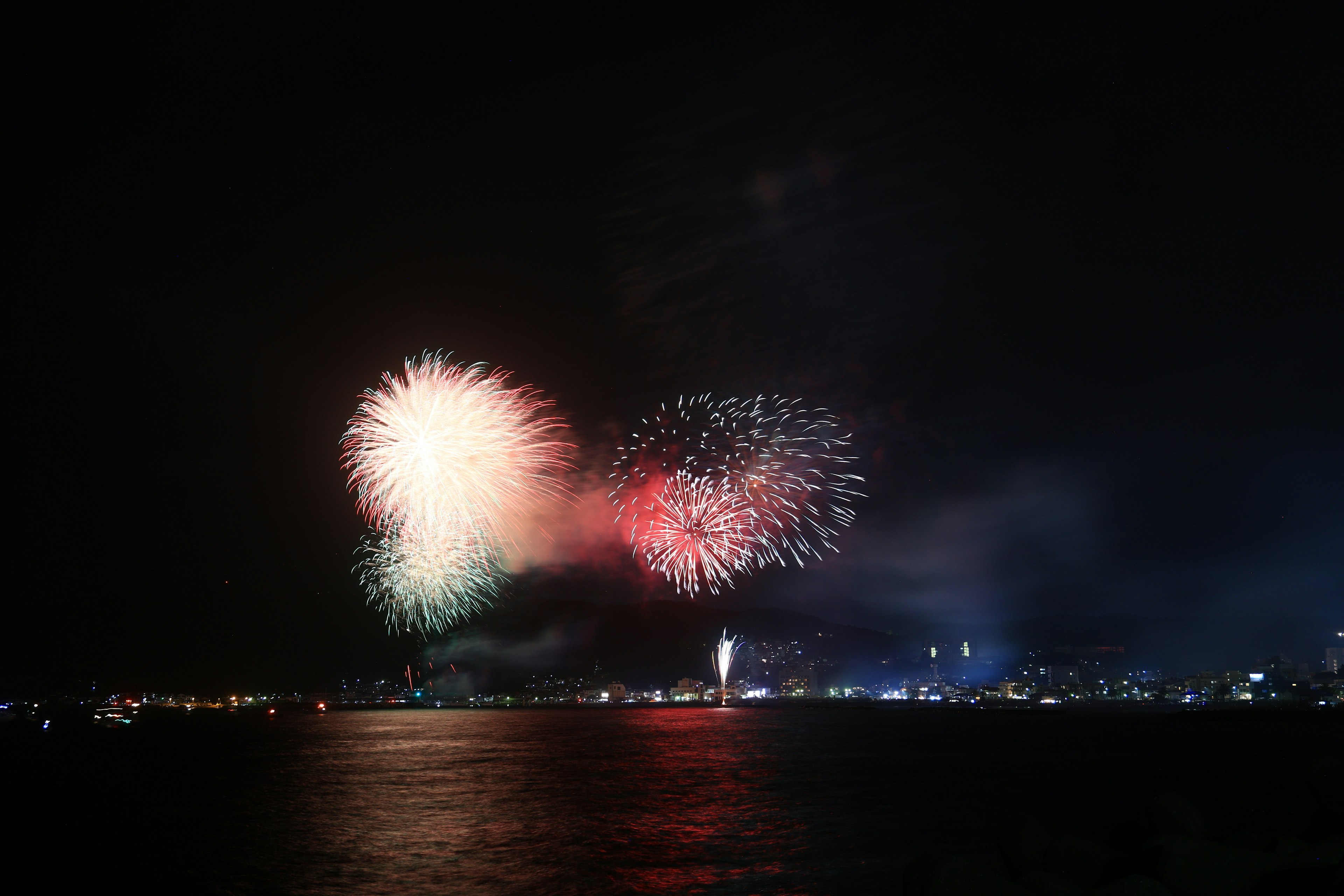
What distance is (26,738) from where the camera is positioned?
8694 centimetres

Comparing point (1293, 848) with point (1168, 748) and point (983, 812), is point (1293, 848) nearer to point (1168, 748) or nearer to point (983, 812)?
point (983, 812)

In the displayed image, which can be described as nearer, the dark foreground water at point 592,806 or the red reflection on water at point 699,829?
the red reflection on water at point 699,829

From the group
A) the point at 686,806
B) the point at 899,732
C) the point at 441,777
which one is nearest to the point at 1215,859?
the point at 686,806

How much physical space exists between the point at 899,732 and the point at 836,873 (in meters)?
79.3

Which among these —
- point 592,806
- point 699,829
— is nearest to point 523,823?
point 592,806

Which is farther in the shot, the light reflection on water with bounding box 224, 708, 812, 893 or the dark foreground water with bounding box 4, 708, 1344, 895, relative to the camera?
the dark foreground water with bounding box 4, 708, 1344, 895

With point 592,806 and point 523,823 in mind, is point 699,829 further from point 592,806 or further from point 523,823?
point 592,806

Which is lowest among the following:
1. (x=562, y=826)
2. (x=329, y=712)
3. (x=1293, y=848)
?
(x=329, y=712)

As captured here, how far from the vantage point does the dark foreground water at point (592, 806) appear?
15984mm

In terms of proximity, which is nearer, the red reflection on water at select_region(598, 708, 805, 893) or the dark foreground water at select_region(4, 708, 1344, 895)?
the red reflection on water at select_region(598, 708, 805, 893)

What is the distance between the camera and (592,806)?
26.8 meters

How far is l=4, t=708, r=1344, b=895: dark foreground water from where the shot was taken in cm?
1598

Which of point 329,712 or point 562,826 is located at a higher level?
point 562,826

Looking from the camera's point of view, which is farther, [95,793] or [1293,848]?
[95,793]
